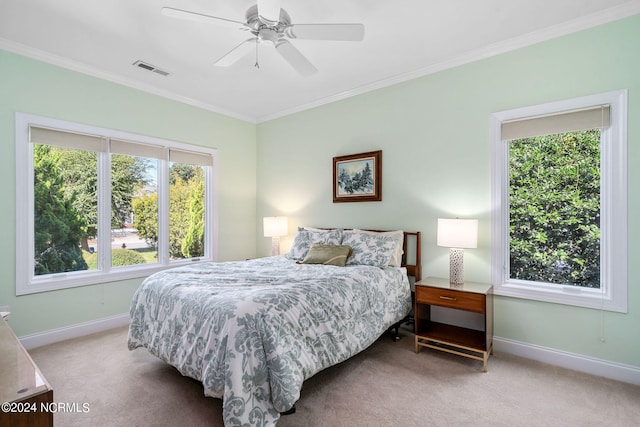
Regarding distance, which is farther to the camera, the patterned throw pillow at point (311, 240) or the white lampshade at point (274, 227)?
the white lampshade at point (274, 227)

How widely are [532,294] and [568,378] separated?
0.67m

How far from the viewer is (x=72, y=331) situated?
10.7ft

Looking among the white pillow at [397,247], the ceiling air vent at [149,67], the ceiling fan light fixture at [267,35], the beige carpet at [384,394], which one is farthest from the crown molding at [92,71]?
the white pillow at [397,247]

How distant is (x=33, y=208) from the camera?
3.08m

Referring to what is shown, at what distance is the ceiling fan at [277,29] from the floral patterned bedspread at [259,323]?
1788 mm

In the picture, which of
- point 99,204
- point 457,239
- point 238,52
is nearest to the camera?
point 238,52

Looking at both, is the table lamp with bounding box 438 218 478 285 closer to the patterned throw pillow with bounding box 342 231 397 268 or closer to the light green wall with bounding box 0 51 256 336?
the patterned throw pillow with bounding box 342 231 397 268

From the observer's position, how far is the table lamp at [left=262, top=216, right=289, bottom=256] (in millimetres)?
4473

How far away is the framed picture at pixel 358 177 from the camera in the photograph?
377 centimetres

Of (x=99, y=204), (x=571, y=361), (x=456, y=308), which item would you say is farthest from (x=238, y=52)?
(x=571, y=361)

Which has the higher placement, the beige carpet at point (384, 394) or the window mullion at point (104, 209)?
the window mullion at point (104, 209)

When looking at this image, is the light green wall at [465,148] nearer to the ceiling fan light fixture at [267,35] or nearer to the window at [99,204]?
the window at [99,204]

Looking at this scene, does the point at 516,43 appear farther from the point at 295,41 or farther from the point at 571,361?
the point at 571,361

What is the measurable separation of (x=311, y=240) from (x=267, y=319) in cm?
207
